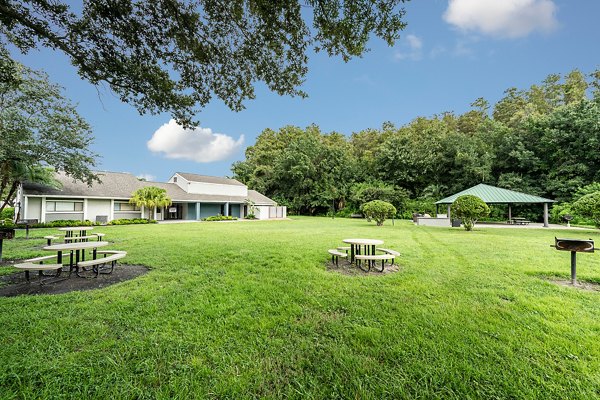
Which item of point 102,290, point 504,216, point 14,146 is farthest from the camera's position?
point 504,216

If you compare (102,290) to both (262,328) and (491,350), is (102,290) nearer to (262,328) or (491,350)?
(262,328)

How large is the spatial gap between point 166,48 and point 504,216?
109 feet

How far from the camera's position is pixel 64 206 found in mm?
20828

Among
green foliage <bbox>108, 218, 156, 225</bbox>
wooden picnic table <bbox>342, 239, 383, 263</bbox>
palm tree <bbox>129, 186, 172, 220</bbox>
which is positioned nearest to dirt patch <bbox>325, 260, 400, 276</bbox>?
wooden picnic table <bbox>342, 239, 383, 263</bbox>

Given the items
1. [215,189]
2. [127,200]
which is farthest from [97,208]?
[215,189]

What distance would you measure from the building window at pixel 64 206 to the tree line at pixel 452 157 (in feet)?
78.3

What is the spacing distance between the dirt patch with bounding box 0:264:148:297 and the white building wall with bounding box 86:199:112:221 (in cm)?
1960

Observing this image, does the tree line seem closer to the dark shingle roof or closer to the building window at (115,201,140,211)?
the dark shingle roof

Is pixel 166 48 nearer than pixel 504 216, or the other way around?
pixel 166 48

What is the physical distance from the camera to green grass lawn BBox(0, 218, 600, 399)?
234 cm

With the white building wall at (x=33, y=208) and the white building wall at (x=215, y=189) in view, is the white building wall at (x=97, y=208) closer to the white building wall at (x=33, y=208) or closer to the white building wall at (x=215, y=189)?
the white building wall at (x=33, y=208)

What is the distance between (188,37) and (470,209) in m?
17.1

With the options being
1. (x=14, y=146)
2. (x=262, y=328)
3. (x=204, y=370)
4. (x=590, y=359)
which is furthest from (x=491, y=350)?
(x=14, y=146)

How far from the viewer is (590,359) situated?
107 inches
